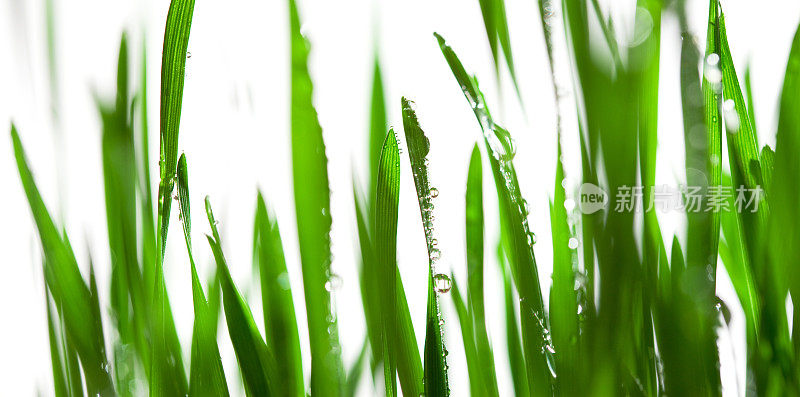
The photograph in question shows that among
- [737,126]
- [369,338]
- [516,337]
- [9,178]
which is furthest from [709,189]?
[9,178]

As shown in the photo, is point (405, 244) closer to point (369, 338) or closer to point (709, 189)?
point (369, 338)

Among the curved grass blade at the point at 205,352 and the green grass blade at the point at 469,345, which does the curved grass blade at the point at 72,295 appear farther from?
the green grass blade at the point at 469,345

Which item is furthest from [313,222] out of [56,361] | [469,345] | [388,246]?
[56,361]

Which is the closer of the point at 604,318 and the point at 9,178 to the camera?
the point at 604,318

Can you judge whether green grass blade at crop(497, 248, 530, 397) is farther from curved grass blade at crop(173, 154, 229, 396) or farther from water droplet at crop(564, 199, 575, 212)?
curved grass blade at crop(173, 154, 229, 396)

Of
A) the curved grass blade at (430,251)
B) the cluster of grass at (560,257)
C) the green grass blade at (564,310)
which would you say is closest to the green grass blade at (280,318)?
the cluster of grass at (560,257)

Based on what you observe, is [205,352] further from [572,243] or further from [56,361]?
[572,243]
